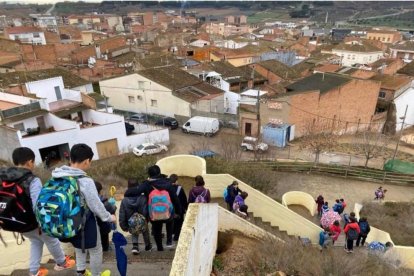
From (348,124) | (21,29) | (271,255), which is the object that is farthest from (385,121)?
(21,29)

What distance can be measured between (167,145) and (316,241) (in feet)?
60.5

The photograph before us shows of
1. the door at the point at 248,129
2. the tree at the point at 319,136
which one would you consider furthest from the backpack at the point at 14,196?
the door at the point at 248,129

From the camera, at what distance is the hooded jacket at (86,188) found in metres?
4.02

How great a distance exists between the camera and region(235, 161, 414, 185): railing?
801 inches

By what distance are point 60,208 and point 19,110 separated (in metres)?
23.2

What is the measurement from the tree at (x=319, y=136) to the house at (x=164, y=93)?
8.91 metres

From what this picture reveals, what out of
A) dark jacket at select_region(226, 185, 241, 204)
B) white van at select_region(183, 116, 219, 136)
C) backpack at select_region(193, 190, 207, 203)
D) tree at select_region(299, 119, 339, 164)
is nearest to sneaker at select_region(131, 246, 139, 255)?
backpack at select_region(193, 190, 207, 203)

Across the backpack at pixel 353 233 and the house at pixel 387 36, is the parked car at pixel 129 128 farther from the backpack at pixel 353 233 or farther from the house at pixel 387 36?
the house at pixel 387 36

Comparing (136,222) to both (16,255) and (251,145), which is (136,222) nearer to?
(16,255)

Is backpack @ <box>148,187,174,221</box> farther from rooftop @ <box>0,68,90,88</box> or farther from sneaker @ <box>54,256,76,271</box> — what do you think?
rooftop @ <box>0,68,90,88</box>

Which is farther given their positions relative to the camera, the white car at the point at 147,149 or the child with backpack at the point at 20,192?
the white car at the point at 147,149

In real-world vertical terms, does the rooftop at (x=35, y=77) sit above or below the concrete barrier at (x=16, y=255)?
below

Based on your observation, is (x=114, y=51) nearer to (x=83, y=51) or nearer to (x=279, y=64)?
(x=83, y=51)

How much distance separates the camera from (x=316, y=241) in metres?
11.0
